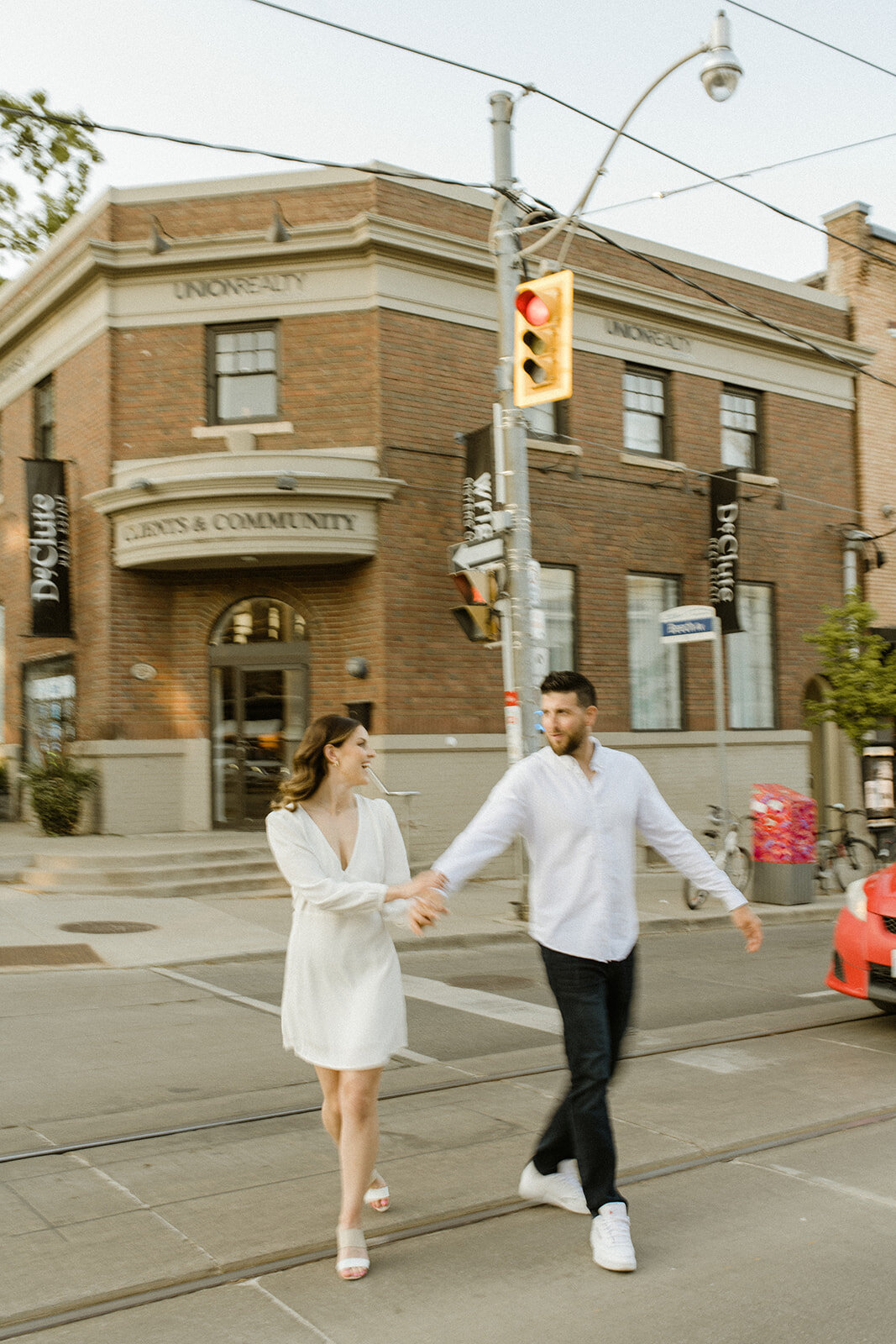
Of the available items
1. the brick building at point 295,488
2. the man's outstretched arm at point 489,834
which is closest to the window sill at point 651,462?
the brick building at point 295,488

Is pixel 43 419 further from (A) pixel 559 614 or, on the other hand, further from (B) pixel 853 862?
(B) pixel 853 862

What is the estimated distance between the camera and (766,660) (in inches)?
723

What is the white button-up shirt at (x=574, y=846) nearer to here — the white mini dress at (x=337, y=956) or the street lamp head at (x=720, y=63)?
the white mini dress at (x=337, y=956)

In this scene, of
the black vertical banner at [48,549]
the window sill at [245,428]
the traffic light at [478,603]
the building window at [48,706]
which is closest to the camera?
the traffic light at [478,603]

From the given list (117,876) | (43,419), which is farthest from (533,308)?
(43,419)

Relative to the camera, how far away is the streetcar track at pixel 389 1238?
3.54 metres

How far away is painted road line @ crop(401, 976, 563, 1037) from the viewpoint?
24.8 ft

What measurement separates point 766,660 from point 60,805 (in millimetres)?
10275

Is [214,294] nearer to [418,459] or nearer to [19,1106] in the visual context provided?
[418,459]

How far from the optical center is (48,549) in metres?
15.5

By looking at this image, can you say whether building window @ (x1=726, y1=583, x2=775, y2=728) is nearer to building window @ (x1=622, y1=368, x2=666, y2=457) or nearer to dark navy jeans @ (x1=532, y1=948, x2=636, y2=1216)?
building window @ (x1=622, y1=368, x2=666, y2=457)

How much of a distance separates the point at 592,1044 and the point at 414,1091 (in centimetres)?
230

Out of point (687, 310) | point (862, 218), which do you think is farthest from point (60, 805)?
point (862, 218)

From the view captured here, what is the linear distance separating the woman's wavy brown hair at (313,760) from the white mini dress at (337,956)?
0.06m
